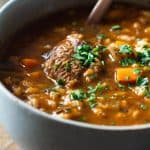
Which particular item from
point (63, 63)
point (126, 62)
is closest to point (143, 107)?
point (126, 62)

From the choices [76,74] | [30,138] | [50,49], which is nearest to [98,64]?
[76,74]

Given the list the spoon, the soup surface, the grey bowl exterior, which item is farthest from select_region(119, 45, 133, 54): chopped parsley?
the grey bowl exterior

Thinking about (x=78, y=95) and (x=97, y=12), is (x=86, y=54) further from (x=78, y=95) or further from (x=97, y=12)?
(x=97, y=12)

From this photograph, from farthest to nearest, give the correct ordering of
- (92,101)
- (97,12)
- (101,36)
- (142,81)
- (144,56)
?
(97,12) < (101,36) < (144,56) < (142,81) < (92,101)

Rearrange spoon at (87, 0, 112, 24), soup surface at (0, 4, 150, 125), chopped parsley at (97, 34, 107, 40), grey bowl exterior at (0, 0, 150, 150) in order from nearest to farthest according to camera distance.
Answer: grey bowl exterior at (0, 0, 150, 150)
soup surface at (0, 4, 150, 125)
chopped parsley at (97, 34, 107, 40)
spoon at (87, 0, 112, 24)

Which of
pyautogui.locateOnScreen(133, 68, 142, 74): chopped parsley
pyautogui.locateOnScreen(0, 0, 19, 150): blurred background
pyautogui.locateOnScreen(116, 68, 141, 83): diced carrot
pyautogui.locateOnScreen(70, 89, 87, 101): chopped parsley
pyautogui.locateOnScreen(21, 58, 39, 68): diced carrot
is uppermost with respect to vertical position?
pyautogui.locateOnScreen(21, 58, 39, 68): diced carrot

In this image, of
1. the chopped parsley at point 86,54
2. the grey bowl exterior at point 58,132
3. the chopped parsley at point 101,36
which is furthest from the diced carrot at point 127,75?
the grey bowl exterior at point 58,132

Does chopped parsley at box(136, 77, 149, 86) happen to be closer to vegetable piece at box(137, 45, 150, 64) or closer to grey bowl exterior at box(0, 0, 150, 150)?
vegetable piece at box(137, 45, 150, 64)
